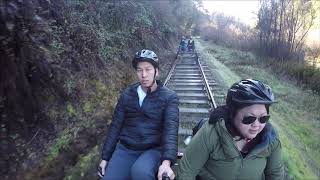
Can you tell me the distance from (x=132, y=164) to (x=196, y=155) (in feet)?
2.73

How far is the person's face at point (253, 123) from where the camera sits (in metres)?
2.71

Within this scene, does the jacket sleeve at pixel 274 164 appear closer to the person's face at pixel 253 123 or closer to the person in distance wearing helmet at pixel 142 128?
the person's face at pixel 253 123

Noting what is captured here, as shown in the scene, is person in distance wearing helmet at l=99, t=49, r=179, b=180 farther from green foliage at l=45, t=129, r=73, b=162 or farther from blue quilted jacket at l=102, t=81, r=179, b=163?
green foliage at l=45, t=129, r=73, b=162

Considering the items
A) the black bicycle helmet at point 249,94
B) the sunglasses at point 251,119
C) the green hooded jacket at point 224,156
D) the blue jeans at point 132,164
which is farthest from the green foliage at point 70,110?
the sunglasses at point 251,119

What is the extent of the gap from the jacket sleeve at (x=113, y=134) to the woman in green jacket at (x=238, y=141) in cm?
95

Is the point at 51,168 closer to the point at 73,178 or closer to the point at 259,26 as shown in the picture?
the point at 73,178

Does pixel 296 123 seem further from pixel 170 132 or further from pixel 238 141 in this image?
pixel 238 141

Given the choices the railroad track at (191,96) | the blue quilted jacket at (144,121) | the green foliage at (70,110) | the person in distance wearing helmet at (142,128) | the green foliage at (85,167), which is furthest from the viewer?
the railroad track at (191,96)

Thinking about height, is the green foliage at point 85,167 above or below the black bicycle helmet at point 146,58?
below

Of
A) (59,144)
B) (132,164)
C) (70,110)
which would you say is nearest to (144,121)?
(132,164)

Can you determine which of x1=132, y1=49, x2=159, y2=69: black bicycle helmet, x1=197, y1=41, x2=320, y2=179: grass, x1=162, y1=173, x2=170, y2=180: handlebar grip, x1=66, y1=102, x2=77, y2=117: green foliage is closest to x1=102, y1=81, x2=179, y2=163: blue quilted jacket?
x1=132, y1=49, x2=159, y2=69: black bicycle helmet

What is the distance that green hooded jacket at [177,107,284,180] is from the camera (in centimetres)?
276

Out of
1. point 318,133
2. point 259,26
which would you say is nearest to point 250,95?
point 318,133

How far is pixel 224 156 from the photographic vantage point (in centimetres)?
279
